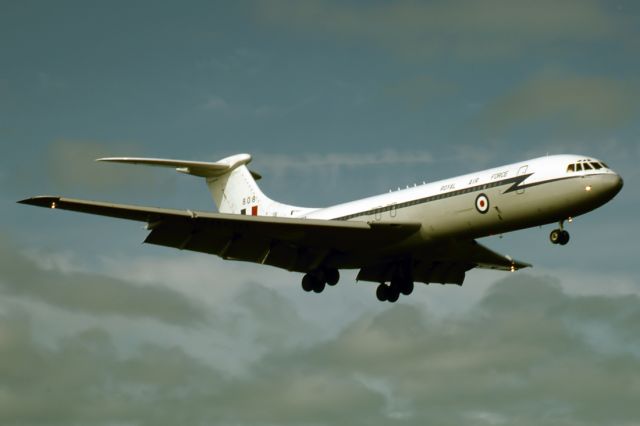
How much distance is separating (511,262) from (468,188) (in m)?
8.80

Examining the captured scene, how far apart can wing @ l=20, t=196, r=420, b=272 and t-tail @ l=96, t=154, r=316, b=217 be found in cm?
524

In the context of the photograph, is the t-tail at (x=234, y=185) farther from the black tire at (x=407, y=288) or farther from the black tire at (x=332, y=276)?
the black tire at (x=407, y=288)

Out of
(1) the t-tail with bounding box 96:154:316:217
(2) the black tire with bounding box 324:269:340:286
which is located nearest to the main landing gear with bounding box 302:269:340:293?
(2) the black tire with bounding box 324:269:340:286

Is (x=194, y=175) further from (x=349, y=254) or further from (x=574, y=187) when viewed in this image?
(x=574, y=187)

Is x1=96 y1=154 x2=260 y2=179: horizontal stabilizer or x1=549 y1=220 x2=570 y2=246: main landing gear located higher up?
x1=96 y1=154 x2=260 y2=179: horizontal stabilizer

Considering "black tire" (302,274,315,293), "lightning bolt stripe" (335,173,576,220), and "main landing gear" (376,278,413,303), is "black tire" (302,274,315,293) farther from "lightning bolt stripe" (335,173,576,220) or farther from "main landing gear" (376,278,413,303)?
"lightning bolt stripe" (335,173,576,220)

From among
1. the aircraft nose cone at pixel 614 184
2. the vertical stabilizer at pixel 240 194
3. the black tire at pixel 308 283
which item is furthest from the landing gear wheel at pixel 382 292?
the aircraft nose cone at pixel 614 184

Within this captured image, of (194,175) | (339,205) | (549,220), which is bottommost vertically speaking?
(549,220)

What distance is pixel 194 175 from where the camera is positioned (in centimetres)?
4622

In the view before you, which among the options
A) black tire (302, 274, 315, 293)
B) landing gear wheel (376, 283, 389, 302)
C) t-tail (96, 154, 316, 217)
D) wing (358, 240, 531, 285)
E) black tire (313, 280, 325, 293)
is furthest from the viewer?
t-tail (96, 154, 316, 217)

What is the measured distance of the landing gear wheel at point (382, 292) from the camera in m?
41.5

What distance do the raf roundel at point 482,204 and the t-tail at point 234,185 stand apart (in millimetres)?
11782

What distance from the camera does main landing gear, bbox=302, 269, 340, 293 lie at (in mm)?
39688

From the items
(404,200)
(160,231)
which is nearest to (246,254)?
(160,231)
